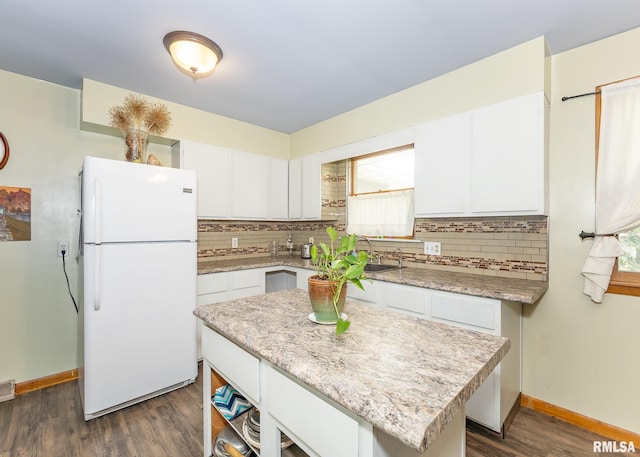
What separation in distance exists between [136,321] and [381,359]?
1.96 meters

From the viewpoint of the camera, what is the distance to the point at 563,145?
2008 mm

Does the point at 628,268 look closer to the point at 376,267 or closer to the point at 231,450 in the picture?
the point at 376,267

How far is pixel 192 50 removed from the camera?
1.87m

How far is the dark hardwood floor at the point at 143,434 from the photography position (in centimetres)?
170

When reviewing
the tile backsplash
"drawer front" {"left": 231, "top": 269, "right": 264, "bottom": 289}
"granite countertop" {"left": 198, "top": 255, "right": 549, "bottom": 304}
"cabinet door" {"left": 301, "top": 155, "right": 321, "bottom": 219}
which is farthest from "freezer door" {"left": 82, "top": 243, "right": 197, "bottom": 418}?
"cabinet door" {"left": 301, "top": 155, "right": 321, "bottom": 219}

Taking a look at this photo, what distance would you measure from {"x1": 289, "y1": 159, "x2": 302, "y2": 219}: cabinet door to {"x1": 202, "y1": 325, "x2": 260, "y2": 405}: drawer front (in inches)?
89.6

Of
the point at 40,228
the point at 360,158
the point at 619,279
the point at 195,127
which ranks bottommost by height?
the point at 619,279

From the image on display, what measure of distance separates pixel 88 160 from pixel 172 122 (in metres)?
1.06

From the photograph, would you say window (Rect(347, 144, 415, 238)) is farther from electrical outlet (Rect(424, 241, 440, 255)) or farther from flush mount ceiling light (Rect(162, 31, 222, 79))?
flush mount ceiling light (Rect(162, 31, 222, 79))

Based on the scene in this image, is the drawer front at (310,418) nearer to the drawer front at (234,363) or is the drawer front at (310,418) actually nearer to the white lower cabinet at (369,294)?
the drawer front at (234,363)

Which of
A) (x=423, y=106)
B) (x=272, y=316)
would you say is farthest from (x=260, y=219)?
(x=272, y=316)

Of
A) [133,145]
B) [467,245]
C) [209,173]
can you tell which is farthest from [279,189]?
[467,245]

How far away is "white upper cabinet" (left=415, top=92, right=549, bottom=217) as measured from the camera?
1.89m

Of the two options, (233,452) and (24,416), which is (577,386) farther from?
(24,416)
